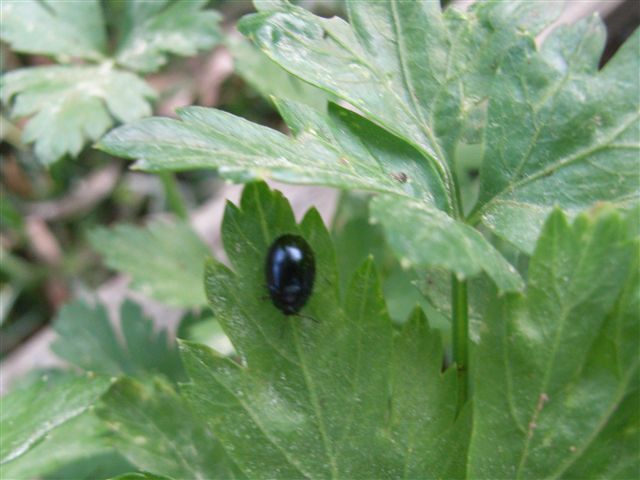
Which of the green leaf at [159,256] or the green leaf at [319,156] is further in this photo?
the green leaf at [159,256]

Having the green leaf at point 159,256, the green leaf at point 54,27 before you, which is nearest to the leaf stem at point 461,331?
the green leaf at point 159,256

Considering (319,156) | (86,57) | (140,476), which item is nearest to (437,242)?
(319,156)

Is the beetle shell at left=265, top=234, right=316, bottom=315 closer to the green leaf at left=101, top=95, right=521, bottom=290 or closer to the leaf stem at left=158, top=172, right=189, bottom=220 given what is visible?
the green leaf at left=101, top=95, right=521, bottom=290

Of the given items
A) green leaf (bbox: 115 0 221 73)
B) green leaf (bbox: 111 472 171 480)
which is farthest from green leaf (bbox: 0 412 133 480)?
green leaf (bbox: 115 0 221 73)

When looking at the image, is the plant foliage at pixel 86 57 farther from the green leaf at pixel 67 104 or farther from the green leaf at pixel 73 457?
the green leaf at pixel 73 457

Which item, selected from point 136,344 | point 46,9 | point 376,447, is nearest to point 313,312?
point 376,447

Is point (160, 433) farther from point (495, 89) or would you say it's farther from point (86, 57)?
point (86, 57)
